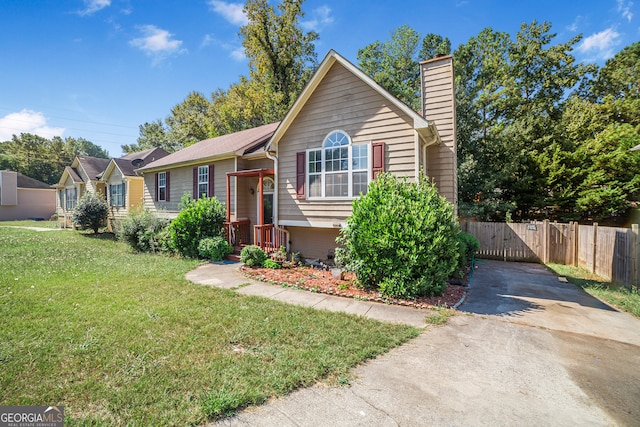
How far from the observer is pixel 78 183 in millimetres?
22641

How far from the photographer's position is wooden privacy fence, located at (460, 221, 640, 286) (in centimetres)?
739

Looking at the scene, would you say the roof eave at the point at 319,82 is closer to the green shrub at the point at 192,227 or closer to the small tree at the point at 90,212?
the green shrub at the point at 192,227

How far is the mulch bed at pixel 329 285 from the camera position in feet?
19.5

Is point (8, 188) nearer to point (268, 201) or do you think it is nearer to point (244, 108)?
point (244, 108)

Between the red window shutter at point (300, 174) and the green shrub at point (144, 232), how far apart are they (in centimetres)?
679

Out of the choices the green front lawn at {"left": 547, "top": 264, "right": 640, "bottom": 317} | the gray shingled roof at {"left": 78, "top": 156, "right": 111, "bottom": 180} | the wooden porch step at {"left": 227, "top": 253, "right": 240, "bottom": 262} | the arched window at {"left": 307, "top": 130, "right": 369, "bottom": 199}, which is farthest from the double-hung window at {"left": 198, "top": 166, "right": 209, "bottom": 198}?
the green front lawn at {"left": 547, "top": 264, "right": 640, "bottom": 317}

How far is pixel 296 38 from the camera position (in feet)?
75.0

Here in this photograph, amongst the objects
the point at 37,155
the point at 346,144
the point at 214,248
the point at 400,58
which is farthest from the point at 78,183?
the point at 37,155

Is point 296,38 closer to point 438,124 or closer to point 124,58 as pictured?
point 124,58

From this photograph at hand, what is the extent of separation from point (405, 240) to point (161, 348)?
183 inches

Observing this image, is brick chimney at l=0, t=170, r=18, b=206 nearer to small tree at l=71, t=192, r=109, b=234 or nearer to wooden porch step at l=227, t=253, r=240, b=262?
small tree at l=71, t=192, r=109, b=234

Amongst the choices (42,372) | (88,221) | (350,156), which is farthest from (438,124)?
(88,221)

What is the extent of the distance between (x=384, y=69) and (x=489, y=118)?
9.65m

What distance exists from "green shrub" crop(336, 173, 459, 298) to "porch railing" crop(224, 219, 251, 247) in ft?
20.7
